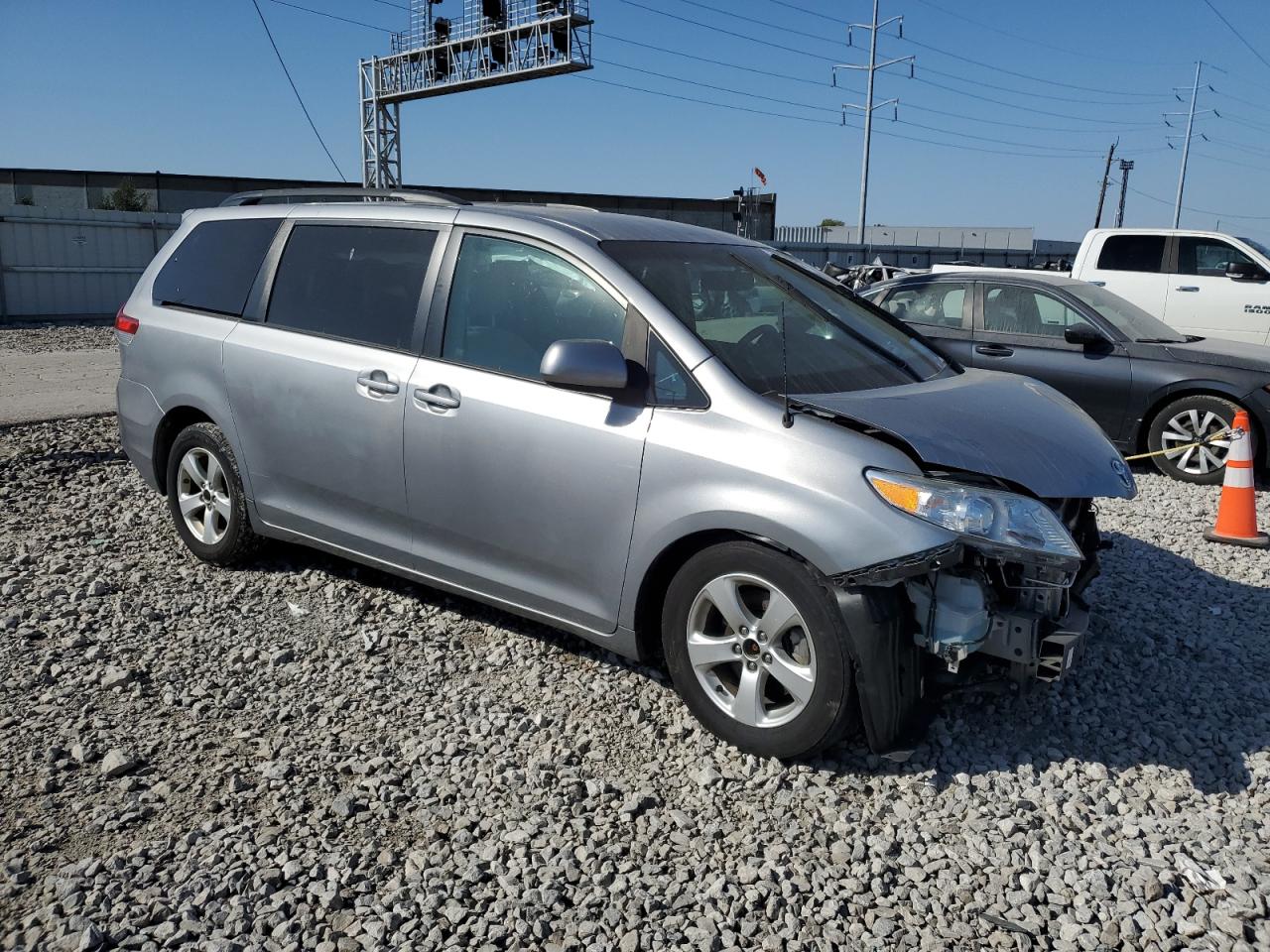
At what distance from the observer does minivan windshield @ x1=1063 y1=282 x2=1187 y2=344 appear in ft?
28.8

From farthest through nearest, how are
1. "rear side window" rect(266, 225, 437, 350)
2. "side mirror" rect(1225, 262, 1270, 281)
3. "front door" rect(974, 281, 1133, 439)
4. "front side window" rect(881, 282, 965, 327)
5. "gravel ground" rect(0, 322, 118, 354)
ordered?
"gravel ground" rect(0, 322, 118, 354), "side mirror" rect(1225, 262, 1270, 281), "front side window" rect(881, 282, 965, 327), "front door" rect(974, 281, 1133, 439), "rear side window" rect(266, 225, 437, 350)

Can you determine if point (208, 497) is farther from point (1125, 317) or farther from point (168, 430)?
point (1125, 317)

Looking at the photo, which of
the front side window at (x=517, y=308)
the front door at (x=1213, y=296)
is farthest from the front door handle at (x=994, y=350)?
the front side window at (x=517, y=308)

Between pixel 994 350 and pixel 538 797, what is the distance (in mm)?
6906

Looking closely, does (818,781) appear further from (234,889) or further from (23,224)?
(23,224)

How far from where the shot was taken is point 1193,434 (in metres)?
8.35

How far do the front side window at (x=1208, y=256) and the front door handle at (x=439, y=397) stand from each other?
36.5 feet

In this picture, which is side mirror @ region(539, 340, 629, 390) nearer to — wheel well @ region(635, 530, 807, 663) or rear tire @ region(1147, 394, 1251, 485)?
wheel well @ region(635, 530, 807, 663)

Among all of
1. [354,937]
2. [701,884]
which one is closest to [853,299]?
[701,884]

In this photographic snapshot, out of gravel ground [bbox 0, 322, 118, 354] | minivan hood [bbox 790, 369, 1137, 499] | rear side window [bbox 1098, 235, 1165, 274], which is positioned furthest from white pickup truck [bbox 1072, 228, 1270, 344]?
gravel ground [bbox 0, 322, 118, 354]

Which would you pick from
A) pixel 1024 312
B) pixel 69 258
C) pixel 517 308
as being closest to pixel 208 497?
pixel 517 308

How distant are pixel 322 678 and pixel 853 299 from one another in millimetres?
2926

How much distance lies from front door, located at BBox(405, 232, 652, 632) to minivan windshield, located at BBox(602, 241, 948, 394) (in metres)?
0.31

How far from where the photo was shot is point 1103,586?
5.44 m
